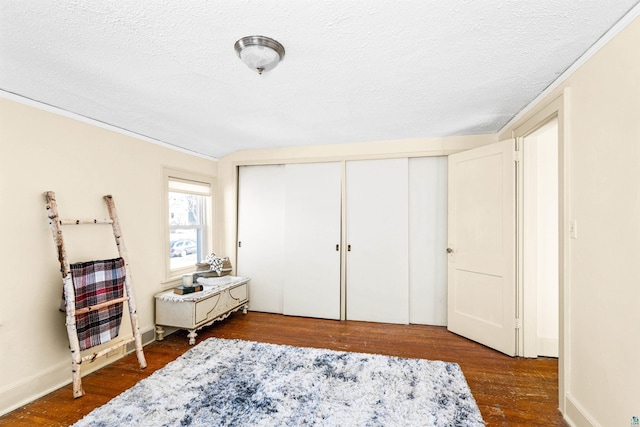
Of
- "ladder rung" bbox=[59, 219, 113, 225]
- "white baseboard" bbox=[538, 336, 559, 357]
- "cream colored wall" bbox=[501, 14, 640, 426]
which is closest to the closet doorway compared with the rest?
"white baseboard" bbox=[538, 336, 559, 357]

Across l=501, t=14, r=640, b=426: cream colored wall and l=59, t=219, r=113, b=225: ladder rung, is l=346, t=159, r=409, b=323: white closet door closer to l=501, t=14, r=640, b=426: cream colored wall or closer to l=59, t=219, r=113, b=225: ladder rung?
l=501, t=14, r=640, b=426: cream colored wall

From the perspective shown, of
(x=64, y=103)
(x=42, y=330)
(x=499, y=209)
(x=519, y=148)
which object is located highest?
(x=64, y=103)

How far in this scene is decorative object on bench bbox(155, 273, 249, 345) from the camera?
3145 mm

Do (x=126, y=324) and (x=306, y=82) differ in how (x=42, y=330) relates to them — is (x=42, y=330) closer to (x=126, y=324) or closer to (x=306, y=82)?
(x=126, y=324)

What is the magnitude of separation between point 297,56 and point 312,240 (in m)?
2.66

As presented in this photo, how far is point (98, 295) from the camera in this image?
249 cm

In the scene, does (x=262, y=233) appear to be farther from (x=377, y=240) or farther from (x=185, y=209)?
(x=377, y=240)

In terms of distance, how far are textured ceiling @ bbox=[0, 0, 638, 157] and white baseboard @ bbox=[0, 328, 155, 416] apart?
2.10 metres

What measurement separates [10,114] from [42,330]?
Result: 5.35 ft

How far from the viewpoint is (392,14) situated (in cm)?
140

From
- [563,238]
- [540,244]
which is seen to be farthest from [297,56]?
[540,244]

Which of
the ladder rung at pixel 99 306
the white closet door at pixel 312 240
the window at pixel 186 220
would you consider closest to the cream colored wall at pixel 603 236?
the white closet door at pixel 312 240

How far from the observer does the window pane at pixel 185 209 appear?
12.3 ft

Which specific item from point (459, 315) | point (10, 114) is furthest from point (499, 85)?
point (10, 114)
